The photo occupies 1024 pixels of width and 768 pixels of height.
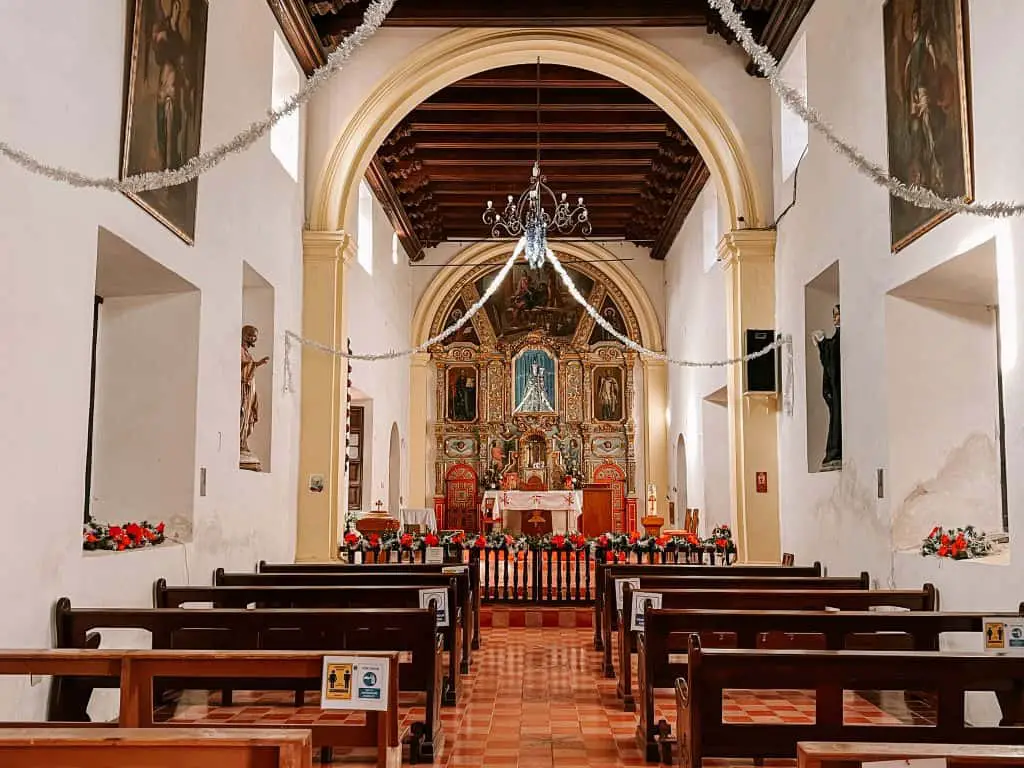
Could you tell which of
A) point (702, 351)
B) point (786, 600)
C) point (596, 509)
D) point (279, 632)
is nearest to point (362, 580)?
point (279, 632)

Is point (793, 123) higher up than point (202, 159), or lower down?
higher up

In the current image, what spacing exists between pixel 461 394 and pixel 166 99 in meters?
14.7

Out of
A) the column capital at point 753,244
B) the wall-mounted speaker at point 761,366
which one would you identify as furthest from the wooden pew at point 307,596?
the column capital at point 753,244

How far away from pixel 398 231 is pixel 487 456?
5.39m

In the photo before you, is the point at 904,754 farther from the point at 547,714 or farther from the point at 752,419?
the point at 752,419

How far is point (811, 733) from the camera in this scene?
12.1 feet

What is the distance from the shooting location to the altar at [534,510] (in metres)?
18.7

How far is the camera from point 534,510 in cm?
1908

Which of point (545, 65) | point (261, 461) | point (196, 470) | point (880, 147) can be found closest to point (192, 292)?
point (196, 470)

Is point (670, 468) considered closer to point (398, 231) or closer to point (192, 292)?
point (398, 231)

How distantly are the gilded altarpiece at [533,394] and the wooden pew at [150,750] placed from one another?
707 inches

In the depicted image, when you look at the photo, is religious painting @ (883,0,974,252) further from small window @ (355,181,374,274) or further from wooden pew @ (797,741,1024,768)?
small window @ (355,181,374,274)

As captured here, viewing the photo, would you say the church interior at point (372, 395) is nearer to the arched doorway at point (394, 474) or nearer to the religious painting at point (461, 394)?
the arched doorway at point (394, 474)

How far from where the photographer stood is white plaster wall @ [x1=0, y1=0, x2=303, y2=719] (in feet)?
15.5
